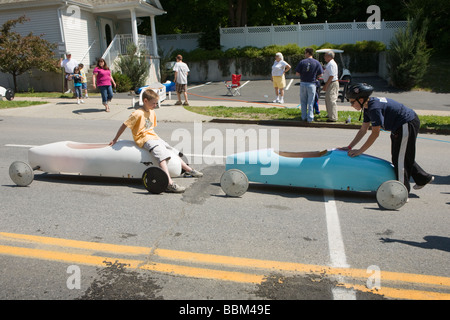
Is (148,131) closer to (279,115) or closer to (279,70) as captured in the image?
(279,115)

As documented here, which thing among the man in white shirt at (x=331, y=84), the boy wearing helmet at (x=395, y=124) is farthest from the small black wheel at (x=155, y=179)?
the man in white shirt at (x=331, y=84)

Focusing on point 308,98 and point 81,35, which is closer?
point 308,98

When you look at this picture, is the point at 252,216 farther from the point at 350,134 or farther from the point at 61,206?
the point at 350,134

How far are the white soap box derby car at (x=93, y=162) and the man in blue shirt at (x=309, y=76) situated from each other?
6.98 meters

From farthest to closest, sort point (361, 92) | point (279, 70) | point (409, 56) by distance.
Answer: point (409, 56)
point (279, 70)
point (361, 92)

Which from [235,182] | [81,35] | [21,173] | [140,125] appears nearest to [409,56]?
[81,35]

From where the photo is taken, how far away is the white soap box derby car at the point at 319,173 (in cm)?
538

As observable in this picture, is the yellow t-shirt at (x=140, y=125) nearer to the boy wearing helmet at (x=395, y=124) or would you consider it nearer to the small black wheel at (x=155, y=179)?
the small black wheel at (x=155, y=179)

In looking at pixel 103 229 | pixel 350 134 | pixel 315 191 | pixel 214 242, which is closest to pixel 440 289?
pixel 214 242

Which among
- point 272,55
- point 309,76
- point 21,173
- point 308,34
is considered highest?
point 308,34

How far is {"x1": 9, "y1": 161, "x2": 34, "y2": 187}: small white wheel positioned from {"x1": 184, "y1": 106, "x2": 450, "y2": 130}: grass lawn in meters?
8.08

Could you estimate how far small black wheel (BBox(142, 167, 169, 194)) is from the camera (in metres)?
5.90

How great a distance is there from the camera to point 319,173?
570 cm

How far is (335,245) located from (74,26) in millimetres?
23516
